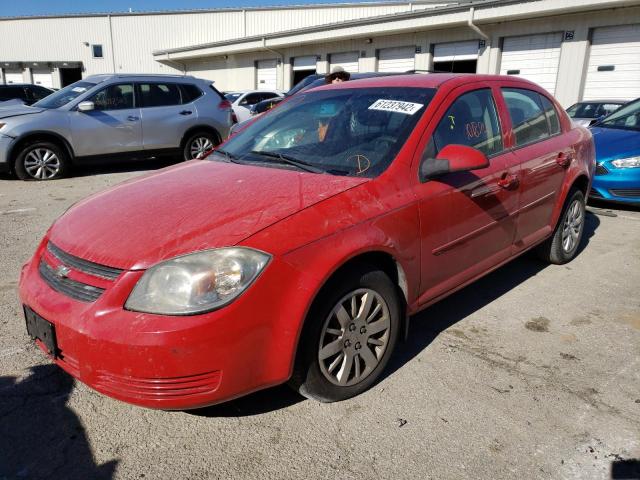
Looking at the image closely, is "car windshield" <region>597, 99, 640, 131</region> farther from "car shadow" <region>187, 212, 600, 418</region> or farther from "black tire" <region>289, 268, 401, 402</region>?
"black tire" <region>289, 268, 401, 402</region>

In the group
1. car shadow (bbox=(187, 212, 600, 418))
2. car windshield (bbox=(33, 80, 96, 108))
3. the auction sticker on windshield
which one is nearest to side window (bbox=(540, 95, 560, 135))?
car shadow (bbox=(187, 212, 600, 418))

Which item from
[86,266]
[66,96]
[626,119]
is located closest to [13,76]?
[66,96]

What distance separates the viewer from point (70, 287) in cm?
228

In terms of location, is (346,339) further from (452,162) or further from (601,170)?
(601,170)

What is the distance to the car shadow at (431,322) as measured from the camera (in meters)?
2.56

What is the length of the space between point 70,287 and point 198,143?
7.76 meters

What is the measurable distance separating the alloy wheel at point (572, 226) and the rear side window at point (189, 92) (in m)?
7.14

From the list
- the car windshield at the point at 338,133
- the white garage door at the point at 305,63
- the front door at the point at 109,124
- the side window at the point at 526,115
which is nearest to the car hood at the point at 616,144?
the side window at the point at 526,115

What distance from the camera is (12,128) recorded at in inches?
308

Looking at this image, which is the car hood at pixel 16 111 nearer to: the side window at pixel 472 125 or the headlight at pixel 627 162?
the side window at pixel 472 125

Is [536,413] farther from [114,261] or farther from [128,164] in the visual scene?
[128,164]

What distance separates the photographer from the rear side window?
31.0ft

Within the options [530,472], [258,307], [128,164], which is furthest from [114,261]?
[128,164]

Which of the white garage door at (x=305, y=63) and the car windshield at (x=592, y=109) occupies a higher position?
the white garage door at (x=305, y=63)
